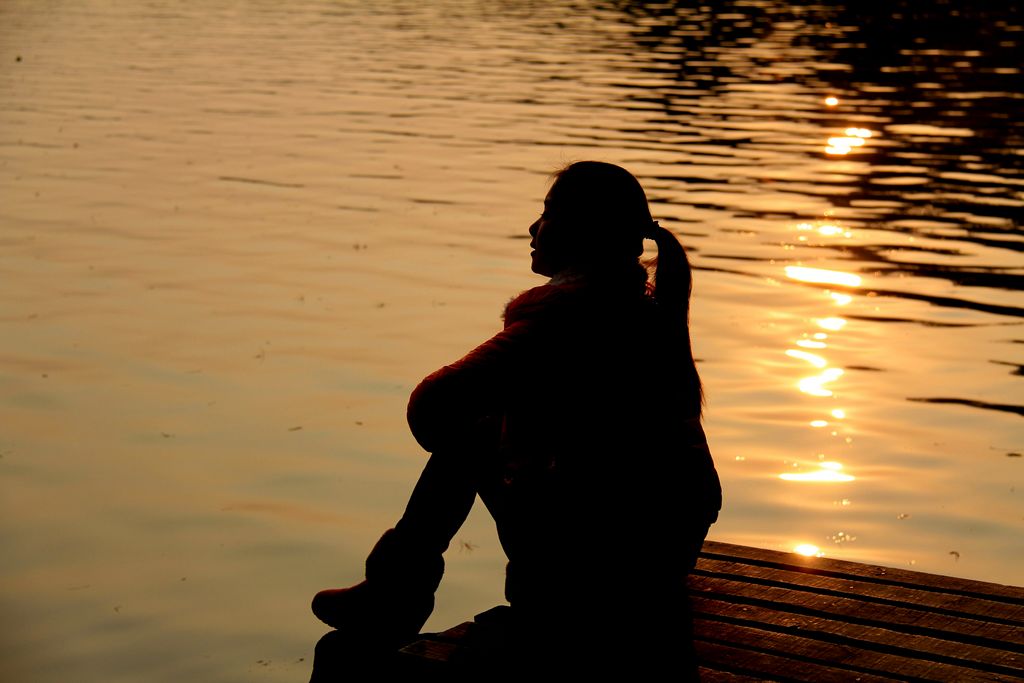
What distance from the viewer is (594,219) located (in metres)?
4.31

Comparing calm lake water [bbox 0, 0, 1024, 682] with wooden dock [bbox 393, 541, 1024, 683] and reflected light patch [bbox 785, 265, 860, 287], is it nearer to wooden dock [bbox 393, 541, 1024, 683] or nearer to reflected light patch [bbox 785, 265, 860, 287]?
reflected light patch [bbox 785, 265, 860, 287]

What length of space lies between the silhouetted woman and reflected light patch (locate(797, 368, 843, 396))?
183 inches

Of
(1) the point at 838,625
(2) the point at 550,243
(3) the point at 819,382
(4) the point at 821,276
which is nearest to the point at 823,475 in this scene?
(3) the point at 819,382

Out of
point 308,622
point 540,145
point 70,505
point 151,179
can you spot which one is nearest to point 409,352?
point 70,505

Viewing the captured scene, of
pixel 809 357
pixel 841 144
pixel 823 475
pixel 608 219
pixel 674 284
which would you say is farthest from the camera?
pixel 841 144

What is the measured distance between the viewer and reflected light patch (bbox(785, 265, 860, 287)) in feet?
39.8

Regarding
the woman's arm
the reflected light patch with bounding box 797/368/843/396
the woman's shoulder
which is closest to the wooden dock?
the woman's arm

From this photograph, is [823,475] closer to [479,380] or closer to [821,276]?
[479,380]

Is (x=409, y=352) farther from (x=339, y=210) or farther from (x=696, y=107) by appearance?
(x=696, y=107)

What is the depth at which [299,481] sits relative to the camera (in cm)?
737

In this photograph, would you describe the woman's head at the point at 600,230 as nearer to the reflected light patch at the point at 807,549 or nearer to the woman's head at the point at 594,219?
the woman's head at the point at 594,219

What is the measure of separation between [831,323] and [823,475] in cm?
328

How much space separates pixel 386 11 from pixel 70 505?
37.1 metres

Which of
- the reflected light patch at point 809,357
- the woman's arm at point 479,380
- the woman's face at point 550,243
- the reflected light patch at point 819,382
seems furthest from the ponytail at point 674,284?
the reflected light patch at point 809,357
